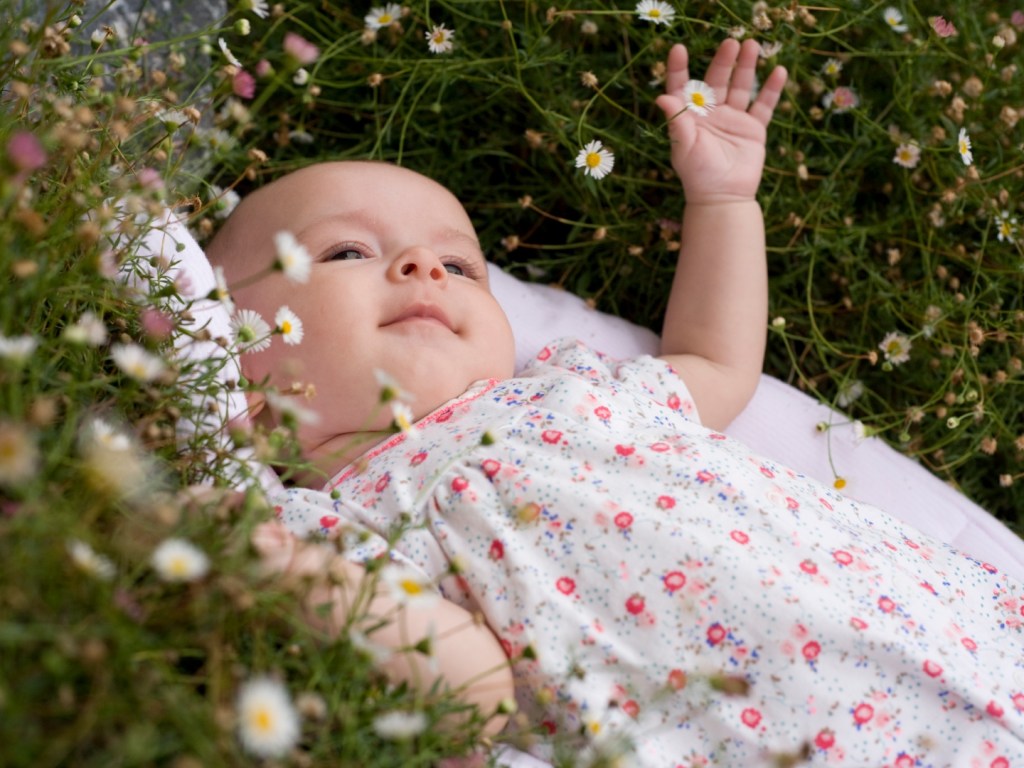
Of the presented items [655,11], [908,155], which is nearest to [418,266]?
[655,11]

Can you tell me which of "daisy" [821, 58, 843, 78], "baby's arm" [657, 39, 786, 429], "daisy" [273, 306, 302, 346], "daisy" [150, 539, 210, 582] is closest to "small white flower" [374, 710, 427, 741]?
"daisy" [150, 539, 210, 582]

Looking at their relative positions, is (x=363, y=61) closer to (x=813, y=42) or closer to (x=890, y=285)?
(x=813, y=42)

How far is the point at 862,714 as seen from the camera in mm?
1236

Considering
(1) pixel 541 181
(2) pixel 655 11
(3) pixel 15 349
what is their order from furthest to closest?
(1) pixel 541 181
(2) pixel 655 11
(3) pixel 15 349

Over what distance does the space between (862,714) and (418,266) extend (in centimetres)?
81

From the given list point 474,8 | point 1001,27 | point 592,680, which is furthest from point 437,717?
point 1001,27

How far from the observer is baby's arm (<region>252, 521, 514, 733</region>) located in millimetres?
1058

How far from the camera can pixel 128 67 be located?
3.99ft

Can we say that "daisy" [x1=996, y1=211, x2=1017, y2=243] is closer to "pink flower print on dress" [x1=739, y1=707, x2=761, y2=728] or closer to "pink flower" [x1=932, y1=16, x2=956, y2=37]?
"pink flower" [x1=932, y1=16, x2=956, y2=37]

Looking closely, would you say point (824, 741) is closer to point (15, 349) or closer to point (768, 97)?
point (15, 349)

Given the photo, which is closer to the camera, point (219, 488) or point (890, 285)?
point (219, 488)

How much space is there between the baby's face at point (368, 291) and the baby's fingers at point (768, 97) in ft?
1.76

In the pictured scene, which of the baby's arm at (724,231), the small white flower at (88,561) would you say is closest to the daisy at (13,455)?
the small white flower at (88,561)

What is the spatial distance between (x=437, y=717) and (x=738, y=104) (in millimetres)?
1251
